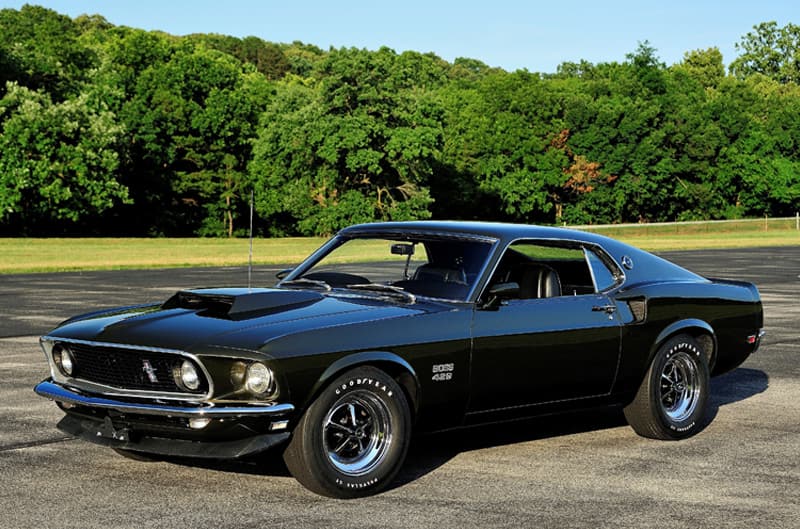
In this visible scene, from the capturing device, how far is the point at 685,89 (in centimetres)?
10962

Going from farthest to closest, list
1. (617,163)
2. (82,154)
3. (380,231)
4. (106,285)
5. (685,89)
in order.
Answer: (685,89)
(617,163)
(82,154)
(106,285)
(380,231)

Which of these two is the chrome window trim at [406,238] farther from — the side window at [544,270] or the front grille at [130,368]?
the front grille at [130,368]

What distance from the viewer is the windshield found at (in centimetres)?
762

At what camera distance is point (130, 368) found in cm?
665

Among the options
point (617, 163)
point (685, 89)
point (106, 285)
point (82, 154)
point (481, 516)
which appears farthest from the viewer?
point (685, 89)

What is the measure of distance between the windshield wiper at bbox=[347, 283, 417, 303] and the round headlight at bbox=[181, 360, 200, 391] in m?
1.54

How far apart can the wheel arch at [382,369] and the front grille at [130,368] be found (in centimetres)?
60

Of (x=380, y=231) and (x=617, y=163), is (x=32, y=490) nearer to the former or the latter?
(x=380, y=231)

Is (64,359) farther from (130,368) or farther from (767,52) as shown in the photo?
(767,52)

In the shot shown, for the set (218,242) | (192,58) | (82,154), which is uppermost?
(192,58)

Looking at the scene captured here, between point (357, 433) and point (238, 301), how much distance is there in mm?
1052

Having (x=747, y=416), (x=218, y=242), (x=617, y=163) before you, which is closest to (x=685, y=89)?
(x=617, y=163)

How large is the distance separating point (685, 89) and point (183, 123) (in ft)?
161

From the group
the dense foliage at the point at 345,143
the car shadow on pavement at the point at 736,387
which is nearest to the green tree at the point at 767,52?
the dense foliage at the point at 345,143
